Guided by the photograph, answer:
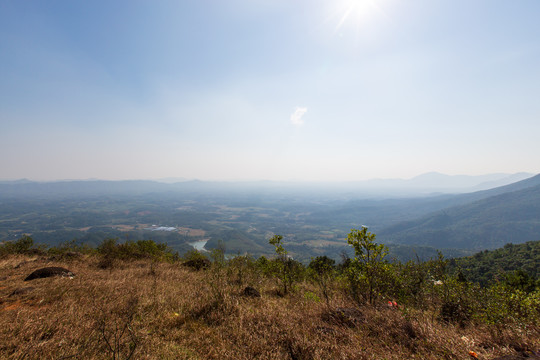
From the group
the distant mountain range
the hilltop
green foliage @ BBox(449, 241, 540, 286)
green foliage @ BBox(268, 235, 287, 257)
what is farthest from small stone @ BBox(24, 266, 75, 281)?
the distant mountain range

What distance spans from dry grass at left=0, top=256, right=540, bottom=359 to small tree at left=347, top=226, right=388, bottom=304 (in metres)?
1.26

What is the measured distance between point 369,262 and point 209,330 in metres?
5.54

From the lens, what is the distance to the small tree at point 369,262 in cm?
678

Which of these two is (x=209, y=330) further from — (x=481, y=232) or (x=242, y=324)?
(x=481, y=232)

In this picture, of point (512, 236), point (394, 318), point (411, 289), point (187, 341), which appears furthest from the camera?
point (512, 236)

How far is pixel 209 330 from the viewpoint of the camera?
4633mm

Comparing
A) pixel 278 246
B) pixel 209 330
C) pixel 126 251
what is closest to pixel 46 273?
pixel 126 251

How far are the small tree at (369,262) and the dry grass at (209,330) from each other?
1262mm

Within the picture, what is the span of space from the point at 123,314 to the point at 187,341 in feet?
7.08

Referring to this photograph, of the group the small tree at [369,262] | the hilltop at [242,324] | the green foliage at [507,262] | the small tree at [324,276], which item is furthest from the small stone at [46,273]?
the green foliage at [507,262]

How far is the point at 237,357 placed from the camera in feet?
12.0

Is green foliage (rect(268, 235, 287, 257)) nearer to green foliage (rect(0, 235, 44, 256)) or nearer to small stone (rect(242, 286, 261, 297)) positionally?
small stone (rect(242, 286, 261, 297))

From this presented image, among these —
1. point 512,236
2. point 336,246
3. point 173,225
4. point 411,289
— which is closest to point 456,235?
point 512,236

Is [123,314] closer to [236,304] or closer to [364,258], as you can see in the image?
[236,304]
